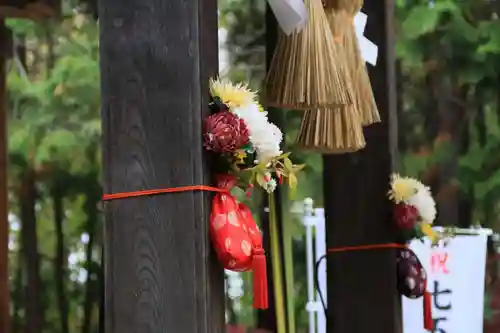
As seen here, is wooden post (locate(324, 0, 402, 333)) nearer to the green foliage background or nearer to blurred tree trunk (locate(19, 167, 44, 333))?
the green foliage background

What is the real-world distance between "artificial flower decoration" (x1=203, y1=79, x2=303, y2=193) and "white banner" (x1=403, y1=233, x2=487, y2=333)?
1.46 meters

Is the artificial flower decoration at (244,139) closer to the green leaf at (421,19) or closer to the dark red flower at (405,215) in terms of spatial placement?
the dark red flower at (405,215)

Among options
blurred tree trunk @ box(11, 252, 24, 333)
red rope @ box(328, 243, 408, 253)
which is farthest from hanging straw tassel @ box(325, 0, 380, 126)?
blurred tree trunk @ box(11, 252, 24, 333)

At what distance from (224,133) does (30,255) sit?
8.00 feet

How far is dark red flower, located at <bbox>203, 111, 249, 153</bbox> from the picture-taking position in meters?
0.90

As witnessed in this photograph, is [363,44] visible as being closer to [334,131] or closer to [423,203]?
[334,131]

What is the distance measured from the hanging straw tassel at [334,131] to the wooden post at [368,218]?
28 centimetres

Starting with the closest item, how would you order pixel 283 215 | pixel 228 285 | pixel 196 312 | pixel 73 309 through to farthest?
pixel 196 312 < pixel 283 215 < pixel 228 285 < pixel 73 309

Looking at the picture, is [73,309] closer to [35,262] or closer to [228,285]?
[35,262]

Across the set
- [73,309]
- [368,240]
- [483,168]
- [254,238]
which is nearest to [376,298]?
[368,240]

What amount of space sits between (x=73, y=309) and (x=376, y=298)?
6.05 ft

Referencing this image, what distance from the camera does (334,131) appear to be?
137 cm

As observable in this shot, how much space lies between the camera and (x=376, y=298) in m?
1.64

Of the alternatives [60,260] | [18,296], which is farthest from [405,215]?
[18,296]
